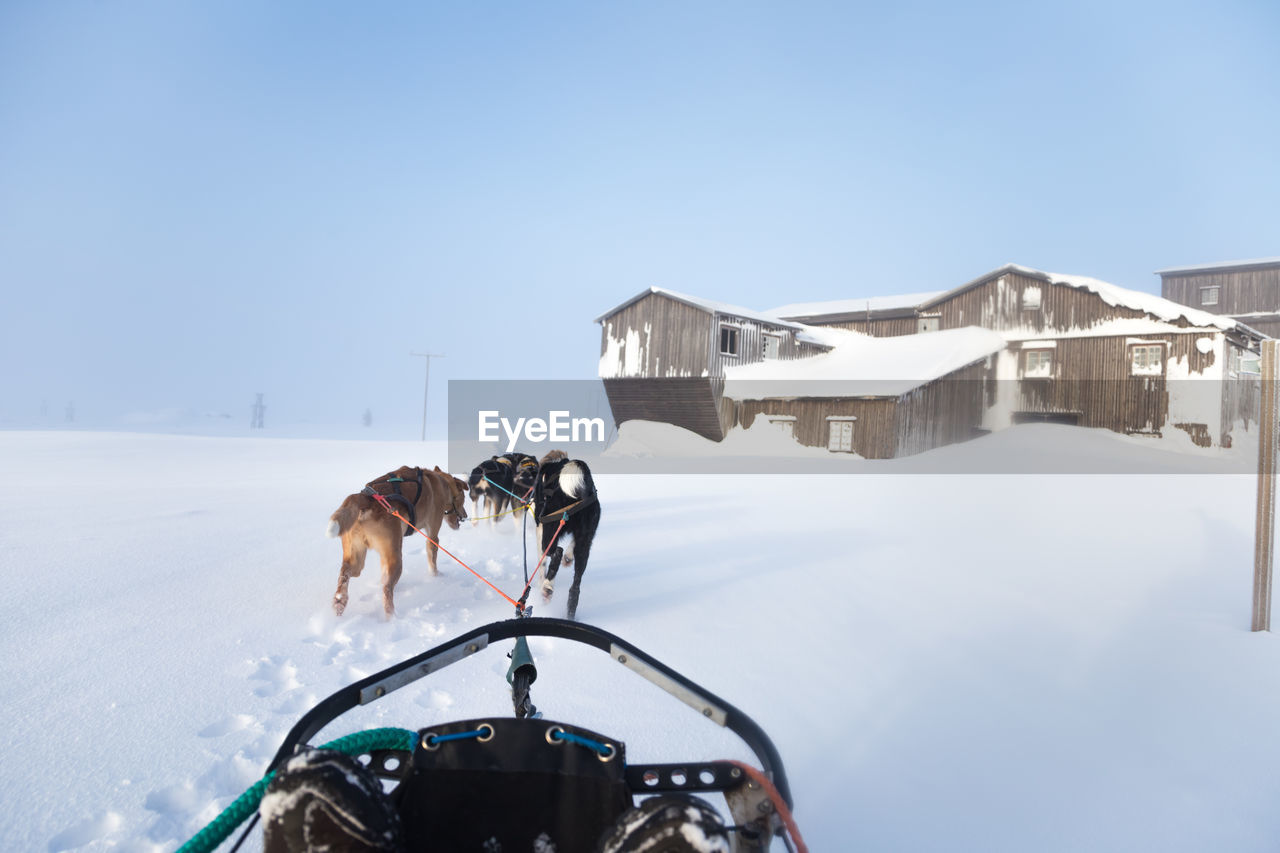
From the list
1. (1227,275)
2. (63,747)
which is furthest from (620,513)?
(1227,275)

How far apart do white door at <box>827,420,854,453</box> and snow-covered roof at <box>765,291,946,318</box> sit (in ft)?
35.0

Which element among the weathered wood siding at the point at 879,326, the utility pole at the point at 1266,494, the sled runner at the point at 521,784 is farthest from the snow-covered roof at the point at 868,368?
the sled runner at the point at 521,784

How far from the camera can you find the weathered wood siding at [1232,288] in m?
33.1

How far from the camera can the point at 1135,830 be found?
262 centimetres

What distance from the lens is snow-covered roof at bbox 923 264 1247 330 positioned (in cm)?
2255

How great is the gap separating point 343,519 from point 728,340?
865 inches

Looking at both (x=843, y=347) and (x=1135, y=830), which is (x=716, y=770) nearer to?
(x=1135, y=830)

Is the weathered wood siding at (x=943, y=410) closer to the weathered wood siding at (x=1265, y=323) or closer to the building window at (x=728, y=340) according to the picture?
the building window at (x=728, y=340)

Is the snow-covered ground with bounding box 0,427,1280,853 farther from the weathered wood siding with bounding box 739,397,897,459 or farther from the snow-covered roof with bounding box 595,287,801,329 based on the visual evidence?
the snow-covered roof with bounding box 595,287,801,329

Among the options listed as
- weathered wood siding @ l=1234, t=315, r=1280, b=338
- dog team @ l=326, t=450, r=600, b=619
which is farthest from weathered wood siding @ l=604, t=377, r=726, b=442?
weathered wood siding @ l=1234, t=315, r=1280, b=338

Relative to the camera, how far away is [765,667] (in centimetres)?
435

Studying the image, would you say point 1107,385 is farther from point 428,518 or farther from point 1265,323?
point 428,518

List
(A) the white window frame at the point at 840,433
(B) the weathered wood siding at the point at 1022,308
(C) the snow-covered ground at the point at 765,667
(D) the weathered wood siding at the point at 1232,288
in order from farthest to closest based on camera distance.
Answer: (D) the weathered wood siding at the point at 1232,288, (B) the weathered wood siding at the point at 1022,308, (A) the white window frame at the point at 840,433, (C) the snow-covered ground at the point at 765,667

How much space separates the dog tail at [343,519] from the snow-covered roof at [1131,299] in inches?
1074
